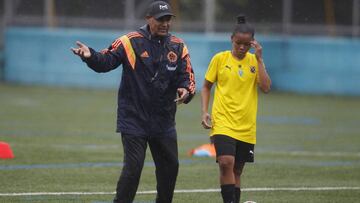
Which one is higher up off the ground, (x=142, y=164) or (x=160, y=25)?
(x=160, y=25)

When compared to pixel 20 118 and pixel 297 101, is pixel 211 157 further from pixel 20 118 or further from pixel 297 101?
pixel 297 101

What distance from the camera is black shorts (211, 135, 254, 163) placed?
9773 millimetres

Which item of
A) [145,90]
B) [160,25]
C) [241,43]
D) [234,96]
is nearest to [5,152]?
[234,96]

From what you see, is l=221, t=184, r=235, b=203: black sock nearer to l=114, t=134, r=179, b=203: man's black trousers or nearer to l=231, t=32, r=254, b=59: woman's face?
l=114, t=134, r=179, b=203: man's black trousers

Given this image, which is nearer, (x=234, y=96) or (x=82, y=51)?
(x=82, y=51)

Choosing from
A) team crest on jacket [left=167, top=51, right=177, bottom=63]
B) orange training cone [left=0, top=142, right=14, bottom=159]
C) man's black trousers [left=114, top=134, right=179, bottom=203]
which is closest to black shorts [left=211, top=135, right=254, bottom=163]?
man's black trousers [left=114, top=134, right=179, bottom=203]

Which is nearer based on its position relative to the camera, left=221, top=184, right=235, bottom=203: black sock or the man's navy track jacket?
the man's navy track jacket

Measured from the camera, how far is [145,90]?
8945 millimetres

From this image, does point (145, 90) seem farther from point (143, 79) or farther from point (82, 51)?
point (82, 51)

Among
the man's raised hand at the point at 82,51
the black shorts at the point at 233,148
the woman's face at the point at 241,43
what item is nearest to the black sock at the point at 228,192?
the black shorts at the point at 233,148

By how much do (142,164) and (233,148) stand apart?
1.32 metres

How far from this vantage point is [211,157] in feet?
50.9

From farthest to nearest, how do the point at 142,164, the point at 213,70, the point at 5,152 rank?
the point at 5,152 → the point at 213,70 → the point at 142,164

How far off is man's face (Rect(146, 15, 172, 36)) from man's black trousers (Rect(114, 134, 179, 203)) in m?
0.99
